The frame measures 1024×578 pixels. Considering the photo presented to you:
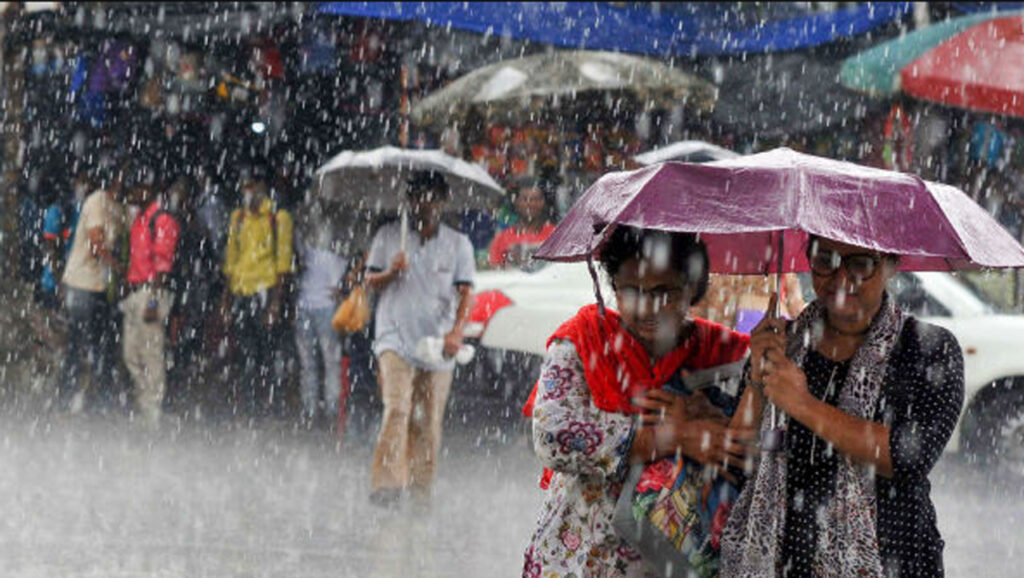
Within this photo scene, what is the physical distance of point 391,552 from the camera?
8133 mm

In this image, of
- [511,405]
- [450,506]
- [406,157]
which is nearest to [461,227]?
[511,405]

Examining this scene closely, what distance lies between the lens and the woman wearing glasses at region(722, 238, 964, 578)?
362 cm

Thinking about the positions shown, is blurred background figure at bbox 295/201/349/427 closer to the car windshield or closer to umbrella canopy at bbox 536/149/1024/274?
the car windshield

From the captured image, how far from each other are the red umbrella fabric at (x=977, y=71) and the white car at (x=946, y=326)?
1489 mm

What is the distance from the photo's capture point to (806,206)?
359 centimetres

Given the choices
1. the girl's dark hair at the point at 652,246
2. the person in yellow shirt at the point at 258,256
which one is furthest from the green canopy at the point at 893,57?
the girl's dark hair at the point at 652,246

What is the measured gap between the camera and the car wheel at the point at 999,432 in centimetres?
1205

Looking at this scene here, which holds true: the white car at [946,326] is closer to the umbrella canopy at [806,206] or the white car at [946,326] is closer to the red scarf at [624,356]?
the red scarf at [624,356]

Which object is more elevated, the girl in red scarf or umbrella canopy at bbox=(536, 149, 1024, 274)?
umbrella canopy at bbox=(536, 149, 1024, 274)

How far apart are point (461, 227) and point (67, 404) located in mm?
3787

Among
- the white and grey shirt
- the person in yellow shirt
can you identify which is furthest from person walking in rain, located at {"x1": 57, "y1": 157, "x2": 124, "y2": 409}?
the white and grey shirt

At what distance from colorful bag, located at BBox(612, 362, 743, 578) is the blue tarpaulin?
40.1 feet

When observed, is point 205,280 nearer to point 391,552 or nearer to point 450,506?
point 450,506

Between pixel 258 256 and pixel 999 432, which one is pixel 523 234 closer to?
pixel 258 256
